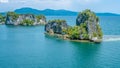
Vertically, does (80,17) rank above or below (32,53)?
above

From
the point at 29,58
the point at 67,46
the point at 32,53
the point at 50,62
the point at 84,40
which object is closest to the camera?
the point at 50,62

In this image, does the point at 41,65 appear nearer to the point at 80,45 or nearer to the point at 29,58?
the point at 29,58

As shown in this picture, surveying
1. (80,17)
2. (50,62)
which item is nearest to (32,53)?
(50,62)

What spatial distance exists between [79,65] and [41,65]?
28.9 feet

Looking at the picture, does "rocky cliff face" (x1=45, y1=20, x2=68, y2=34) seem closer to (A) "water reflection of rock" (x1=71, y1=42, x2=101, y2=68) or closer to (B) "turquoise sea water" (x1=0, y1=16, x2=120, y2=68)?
(B) "turquoise sea water" (x1=0, y1=16, x2=120, y2=68)

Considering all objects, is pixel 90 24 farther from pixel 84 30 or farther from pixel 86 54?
pixel 86 54

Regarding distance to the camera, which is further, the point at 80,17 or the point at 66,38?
the point at 80,17

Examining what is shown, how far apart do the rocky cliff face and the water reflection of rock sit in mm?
30231

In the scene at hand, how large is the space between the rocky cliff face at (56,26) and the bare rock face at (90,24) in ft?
33.7

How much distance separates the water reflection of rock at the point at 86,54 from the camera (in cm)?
7562

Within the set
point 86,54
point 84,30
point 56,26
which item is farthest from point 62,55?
point 56,26

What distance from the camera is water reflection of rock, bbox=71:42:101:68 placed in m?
75.6

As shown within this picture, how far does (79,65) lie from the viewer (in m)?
73.3

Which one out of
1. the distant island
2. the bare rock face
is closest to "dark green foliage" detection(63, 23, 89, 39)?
the distant island
